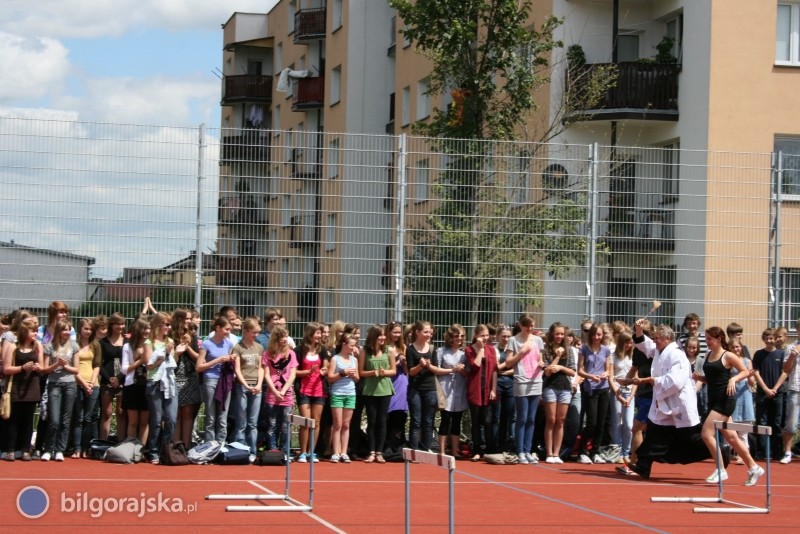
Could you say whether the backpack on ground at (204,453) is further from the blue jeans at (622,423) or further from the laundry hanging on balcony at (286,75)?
the laundry hanging on balcony at (286,75)

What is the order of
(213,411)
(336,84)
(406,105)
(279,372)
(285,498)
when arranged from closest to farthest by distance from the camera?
(285,498) → (213,411) → (279,372) → (406,105) → (336,84)

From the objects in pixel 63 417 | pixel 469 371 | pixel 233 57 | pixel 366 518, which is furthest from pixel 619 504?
pixel 233 57

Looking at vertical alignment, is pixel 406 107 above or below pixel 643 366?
above

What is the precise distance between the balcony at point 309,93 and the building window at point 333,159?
33294 mm

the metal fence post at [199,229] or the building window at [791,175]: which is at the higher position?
the building window at [791,175]

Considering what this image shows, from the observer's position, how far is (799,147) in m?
30.2

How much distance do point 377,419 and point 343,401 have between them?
610 mm

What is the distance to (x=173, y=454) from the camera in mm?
16469

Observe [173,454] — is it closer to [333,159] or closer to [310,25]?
[333,159]

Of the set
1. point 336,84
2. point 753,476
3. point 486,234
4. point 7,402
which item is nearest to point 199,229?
point 7,402

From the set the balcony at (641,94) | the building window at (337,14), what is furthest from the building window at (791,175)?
the building window at (337,14)

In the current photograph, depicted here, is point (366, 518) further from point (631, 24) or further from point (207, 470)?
point (631, 24)

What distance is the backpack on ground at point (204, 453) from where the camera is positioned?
658 inches

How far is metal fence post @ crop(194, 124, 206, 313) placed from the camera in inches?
707
